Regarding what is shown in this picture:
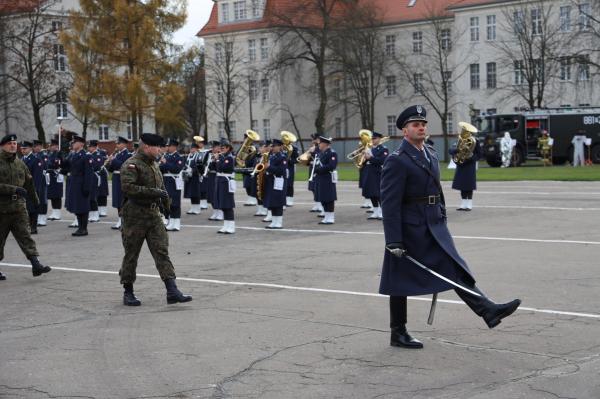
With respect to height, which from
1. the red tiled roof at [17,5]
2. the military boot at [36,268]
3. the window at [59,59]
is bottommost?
the military boot at [36,268]

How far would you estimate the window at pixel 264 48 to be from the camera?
7531 cm

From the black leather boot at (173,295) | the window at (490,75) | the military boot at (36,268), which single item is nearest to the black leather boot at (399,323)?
the black leather boot at (173,295)

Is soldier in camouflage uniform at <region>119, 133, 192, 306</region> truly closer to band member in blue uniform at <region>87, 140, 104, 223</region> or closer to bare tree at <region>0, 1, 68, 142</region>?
band member in blue uniform at <region>87, 140, 104, 223</region>

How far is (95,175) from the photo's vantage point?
21016mm

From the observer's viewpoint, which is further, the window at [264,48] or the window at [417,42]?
the window at [264,48]

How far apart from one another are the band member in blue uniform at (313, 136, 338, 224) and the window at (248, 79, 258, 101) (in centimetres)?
5573

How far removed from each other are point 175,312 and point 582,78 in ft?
184

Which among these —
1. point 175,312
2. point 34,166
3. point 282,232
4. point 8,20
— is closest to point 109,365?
point 175,312

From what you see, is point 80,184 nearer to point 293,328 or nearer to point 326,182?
point 326,182

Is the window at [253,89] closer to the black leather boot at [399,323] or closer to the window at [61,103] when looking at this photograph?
the window at [61,103]

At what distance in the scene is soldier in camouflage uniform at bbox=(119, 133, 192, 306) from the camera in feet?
33.3

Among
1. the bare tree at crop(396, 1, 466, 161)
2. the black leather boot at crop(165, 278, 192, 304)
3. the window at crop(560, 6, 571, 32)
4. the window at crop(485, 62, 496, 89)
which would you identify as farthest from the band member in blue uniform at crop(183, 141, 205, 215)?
the window at crop(485, 62, 496, 89)

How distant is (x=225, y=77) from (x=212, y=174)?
53.2 meters

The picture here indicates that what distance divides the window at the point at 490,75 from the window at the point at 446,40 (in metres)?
3.12
